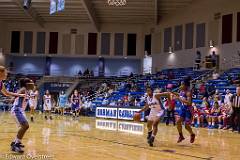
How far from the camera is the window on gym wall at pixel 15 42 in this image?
4153cm

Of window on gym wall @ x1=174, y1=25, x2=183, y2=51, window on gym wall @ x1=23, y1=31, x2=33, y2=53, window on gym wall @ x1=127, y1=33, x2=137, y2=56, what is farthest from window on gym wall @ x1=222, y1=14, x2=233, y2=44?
window on gym wall @ x1=23, y1=31, x2=33, y2=53

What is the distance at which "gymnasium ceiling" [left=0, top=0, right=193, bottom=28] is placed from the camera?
33.1 meters

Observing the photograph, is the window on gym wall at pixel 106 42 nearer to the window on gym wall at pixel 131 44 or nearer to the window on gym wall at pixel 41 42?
the window on gym wall at pixel 131 44

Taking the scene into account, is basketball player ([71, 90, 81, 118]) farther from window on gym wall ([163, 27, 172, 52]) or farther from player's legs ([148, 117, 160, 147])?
player's legs ([148, 117, 160, 147])

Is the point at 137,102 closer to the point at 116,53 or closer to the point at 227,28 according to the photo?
the point at 227,28

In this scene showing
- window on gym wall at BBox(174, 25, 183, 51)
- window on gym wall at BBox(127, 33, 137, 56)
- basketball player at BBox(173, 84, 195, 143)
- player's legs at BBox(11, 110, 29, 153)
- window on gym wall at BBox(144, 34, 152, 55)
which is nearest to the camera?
player's legs at BBox(11, 110, 29, 153)

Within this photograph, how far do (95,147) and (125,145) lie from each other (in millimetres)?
889

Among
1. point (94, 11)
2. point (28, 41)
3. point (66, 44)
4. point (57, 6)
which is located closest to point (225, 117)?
point (57, 6)

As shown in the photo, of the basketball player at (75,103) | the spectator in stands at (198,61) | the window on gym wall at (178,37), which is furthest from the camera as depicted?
the window on gym wall at (178,37)

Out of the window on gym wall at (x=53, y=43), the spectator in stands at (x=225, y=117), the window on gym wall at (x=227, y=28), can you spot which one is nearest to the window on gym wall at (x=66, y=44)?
the window on gym wall at (x=53, y=43)

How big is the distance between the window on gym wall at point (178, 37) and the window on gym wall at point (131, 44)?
5.95 metres

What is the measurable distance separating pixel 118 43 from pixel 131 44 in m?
1.34

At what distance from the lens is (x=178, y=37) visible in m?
34.7

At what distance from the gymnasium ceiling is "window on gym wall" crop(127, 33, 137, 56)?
5.64ft
